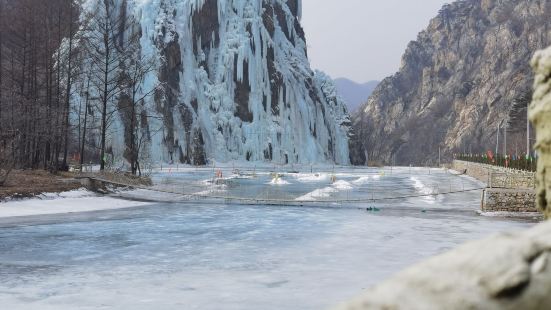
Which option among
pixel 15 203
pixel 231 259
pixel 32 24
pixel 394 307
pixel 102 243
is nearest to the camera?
pixel 394 307

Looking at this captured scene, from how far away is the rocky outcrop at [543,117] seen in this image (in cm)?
332

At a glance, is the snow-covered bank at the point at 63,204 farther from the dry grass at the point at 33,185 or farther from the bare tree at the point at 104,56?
the bare tree at the point at 104,56

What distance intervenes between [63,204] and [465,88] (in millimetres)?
150620

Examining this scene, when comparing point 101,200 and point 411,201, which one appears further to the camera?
point 411,201

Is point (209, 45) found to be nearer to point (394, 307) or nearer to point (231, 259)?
point (231, 259)

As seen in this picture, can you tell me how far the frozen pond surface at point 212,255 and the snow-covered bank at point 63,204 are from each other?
3.93 feet

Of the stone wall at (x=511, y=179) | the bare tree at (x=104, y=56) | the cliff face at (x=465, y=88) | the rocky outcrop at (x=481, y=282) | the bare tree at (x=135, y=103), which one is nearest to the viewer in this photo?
the rocky outcrop at (x=481, y=282)

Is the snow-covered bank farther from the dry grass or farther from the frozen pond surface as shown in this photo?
the frozen pond surface

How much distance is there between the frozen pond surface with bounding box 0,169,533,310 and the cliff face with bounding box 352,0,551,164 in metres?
88.6

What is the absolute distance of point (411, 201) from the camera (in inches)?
973

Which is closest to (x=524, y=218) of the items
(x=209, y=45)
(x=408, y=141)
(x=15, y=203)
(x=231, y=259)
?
(x=231, y=259)

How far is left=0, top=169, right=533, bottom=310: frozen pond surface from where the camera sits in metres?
6.78

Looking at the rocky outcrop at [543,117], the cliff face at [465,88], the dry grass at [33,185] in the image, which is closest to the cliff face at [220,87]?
the cliff face at [465,88]

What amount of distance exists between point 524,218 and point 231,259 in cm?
1271
